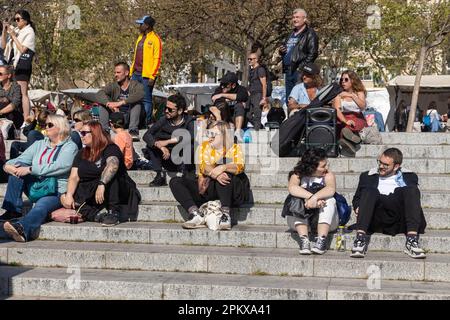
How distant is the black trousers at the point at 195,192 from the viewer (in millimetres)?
9523

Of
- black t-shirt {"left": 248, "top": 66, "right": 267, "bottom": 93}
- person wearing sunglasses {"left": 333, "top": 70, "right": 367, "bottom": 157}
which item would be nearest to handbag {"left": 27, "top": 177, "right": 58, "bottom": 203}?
person wearing sunglasses {"left": 333, "top": 70, "right": 367, "bottom": 157}

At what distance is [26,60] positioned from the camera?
1413cm

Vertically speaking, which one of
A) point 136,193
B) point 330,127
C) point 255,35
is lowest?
point 136,193

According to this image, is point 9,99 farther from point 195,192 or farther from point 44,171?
point 195,192

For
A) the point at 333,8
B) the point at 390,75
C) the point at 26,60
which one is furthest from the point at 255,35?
the point at 390,75

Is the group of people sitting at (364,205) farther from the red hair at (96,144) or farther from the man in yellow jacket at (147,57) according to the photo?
the man in yellow jacket at (147,57)

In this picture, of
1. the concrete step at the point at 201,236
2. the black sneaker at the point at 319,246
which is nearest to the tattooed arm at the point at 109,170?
the concrete step at the point at 201,236

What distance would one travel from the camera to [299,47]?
46.0 feet

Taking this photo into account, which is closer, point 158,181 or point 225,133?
point 225,133

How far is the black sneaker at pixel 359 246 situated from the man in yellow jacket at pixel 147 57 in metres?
6.64

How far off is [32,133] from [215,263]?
4403mm

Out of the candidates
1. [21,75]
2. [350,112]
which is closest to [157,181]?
[350,112]
